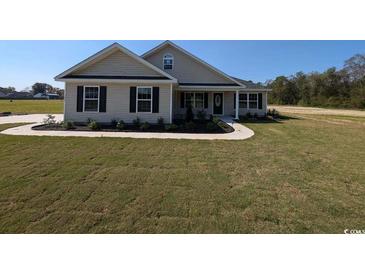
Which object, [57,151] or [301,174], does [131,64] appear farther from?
[301,174]

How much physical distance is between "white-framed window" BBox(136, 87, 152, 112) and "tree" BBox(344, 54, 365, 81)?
215ft

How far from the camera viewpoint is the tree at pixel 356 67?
59525mm

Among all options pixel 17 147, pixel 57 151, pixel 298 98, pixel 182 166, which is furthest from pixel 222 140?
pixel 298 98

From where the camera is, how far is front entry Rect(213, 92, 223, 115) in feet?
67.7

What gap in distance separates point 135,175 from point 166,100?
948 cm

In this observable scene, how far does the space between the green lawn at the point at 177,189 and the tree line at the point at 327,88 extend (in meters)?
58.4

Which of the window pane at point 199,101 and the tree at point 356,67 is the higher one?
the tree at point 356,67

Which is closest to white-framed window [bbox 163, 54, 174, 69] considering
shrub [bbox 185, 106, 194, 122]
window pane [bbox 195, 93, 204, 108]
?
window pane [bbox 195, 93, 204, 108]

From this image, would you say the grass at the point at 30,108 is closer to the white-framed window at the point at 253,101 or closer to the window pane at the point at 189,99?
the window pane at the point at 189,99

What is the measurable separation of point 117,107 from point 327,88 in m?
64.0

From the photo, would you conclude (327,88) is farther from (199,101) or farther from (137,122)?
(137,122)

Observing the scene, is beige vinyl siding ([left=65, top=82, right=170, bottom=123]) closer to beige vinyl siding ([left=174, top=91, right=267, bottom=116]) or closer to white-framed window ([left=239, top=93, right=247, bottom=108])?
beige vinyl siding ([left=174, top=91, right=267, bottom=116])

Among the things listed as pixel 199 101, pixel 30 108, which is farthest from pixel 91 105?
pixel 30 108

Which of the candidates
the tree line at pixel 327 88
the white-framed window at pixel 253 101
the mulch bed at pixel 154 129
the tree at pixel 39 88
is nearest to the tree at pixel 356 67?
Result: the tree line at pixel 327 88
